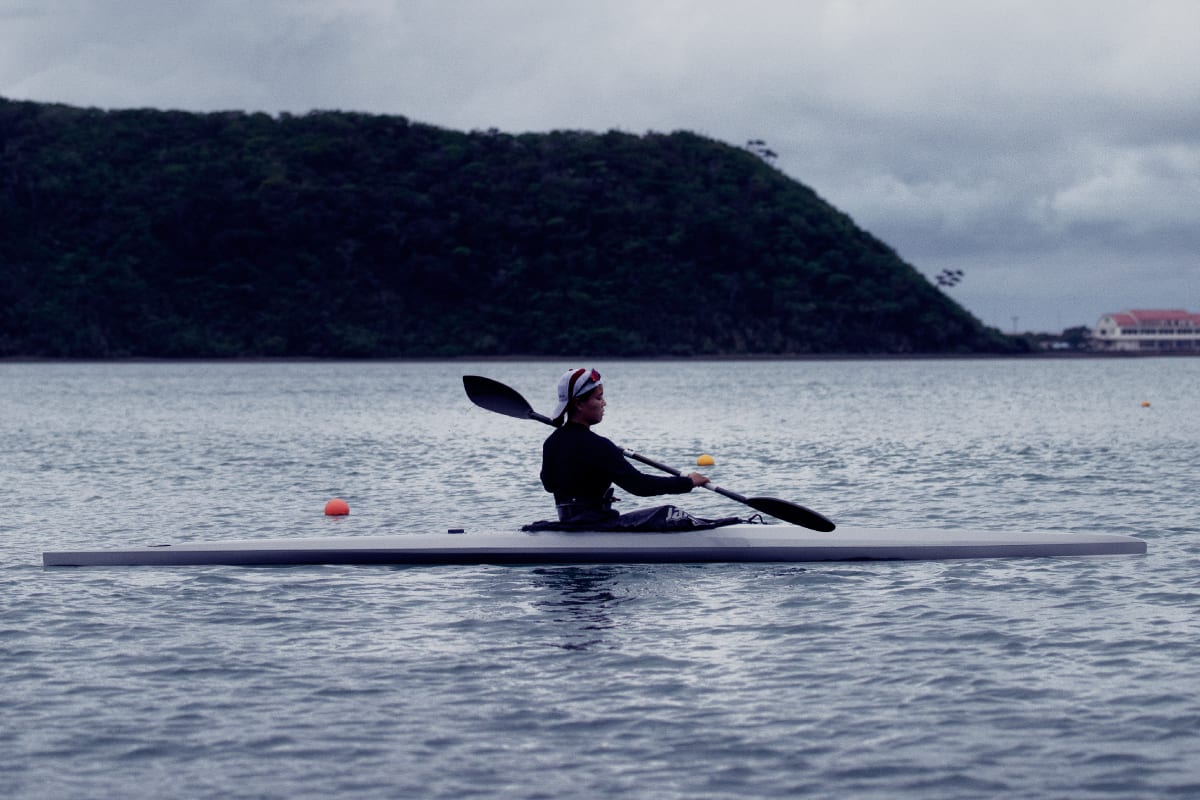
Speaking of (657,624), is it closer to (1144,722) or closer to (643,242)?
(1144,722)

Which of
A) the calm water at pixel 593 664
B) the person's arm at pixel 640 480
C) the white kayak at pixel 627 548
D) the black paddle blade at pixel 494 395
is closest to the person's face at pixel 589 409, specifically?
the person's arm at pixel 640 480

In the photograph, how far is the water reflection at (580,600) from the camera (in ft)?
33.5

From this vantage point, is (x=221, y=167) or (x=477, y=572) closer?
(x=477, y=572)

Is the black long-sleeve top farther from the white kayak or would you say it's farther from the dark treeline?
the dark treeline

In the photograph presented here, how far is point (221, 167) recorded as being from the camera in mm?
113312

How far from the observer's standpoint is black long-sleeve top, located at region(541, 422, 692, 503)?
11500 millimetres

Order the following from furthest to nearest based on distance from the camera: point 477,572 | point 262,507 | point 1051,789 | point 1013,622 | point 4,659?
point 262,507 → point 477,572 → point 1013,622 → point 4,659 → point 1051,789

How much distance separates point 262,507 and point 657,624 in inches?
428

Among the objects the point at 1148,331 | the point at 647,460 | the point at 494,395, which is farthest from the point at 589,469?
the point at 1148,331

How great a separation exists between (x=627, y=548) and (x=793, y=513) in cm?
158

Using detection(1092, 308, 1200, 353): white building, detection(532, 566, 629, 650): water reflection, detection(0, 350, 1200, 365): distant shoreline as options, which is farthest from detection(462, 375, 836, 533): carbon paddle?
detection(1092, 308, 1200, 353): white building

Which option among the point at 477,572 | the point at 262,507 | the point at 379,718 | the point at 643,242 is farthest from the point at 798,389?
the point at 379,718

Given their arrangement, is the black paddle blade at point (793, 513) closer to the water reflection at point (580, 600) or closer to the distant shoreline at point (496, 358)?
the water reflection at point (580, 600)

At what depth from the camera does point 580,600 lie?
1141 cm
